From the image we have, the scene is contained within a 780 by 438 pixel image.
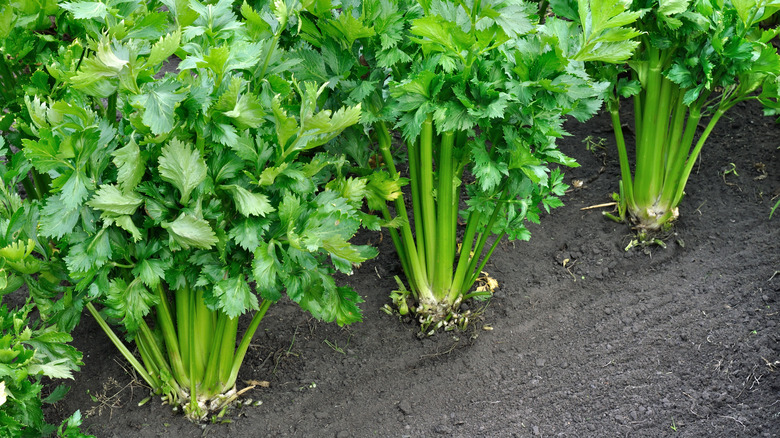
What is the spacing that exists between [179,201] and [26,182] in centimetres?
85

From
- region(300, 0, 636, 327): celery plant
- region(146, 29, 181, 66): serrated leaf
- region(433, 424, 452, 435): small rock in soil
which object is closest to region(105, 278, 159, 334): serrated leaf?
region(146, 29, 181, 66): serrated leaf

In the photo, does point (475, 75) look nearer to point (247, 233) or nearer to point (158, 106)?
point (247, 233)

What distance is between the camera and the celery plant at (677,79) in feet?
7.66

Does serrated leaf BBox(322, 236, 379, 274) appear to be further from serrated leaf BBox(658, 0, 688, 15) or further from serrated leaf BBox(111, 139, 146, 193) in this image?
serrated leaf BBox(658, 0, 688, 15)

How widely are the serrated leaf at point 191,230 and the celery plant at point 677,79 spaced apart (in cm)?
166

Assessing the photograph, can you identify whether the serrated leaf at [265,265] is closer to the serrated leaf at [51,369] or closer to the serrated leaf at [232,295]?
the serrated leaf at [232,295]

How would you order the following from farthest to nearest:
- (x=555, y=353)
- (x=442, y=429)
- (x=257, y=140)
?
(x=555, y=353)
(x=442, y=429)
(x=257, y=140)

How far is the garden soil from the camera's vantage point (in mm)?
2158

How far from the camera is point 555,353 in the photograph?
2426 mm

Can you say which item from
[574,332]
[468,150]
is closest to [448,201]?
[468,150]

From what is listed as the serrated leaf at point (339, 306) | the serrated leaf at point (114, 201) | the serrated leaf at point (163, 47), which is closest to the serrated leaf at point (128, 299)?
the serrated leaf at point (114, 201)

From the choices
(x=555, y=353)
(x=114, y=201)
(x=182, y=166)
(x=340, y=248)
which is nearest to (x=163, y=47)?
(x=182, y=166)

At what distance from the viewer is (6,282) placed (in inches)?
62.0

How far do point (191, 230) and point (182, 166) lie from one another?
0.15 metres
